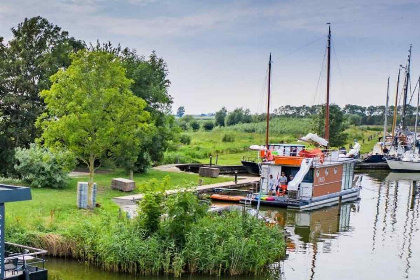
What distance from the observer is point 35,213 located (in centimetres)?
2762

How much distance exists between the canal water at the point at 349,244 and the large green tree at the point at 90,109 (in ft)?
26.7

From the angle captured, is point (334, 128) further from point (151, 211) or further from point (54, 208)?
point (151, 211)

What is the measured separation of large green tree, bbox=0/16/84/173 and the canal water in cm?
2014

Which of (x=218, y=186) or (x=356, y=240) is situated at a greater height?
(x=218, y=186)

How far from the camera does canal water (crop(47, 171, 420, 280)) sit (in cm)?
2416

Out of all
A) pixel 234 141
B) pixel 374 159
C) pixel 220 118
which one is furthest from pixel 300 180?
pixel 220 118

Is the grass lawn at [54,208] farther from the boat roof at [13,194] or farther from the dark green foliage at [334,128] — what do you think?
the dark green foliage at [334,128]

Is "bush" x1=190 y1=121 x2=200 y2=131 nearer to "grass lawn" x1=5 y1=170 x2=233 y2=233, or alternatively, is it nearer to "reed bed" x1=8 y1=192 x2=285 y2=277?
"grass lawn" x1=5 y1=170 x2=233 y2=233

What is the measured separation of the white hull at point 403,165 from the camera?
230ft

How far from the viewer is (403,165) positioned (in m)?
70.3

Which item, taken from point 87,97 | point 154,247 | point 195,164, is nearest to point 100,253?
point 154,247

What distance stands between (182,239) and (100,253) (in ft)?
10.9

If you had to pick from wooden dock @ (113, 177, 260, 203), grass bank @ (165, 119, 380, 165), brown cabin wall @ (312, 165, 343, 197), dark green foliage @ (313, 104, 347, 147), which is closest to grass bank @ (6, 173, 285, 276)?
wooden dock @ (113, 177, 260, 203)

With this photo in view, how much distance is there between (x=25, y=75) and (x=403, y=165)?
152 feet
